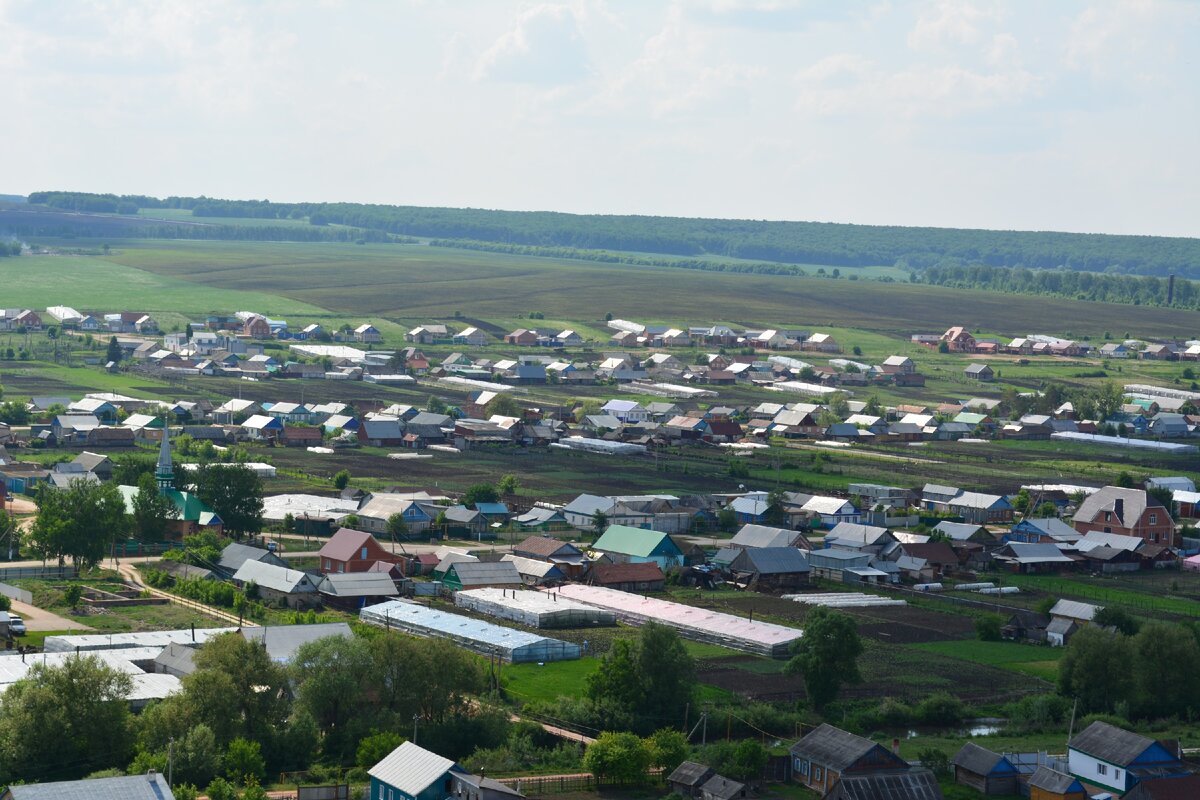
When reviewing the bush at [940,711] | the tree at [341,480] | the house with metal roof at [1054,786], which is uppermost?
the house with metal roof at [1054,786]

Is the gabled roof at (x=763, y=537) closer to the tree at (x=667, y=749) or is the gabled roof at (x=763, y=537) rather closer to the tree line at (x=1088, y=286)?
the tree at (x=667, y=749)

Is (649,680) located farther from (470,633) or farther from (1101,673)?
(1101,673)

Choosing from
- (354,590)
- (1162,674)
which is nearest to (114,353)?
(354,590)

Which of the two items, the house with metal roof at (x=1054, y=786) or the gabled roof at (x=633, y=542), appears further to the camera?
the gabled roof at (x=633, y=542)

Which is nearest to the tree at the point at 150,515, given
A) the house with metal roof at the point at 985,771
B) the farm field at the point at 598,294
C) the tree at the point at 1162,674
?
the house with metal roof at the point at 985,771

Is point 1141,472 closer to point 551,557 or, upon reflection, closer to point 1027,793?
point 551,557
